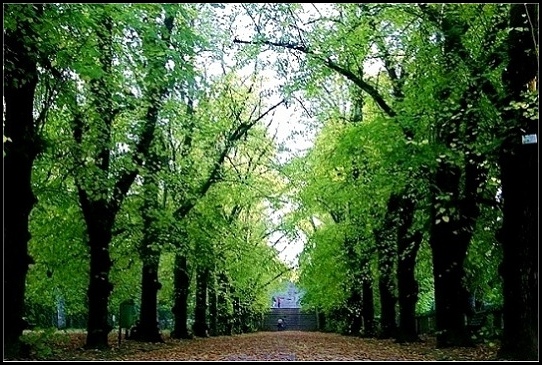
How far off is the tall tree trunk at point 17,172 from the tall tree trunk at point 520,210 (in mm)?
6518

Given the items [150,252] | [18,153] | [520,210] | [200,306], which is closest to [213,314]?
[200,306]

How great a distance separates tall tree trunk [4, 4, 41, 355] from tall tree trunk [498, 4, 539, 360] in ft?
21.4

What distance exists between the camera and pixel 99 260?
15211mm

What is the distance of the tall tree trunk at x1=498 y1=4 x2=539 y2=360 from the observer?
9.15 m

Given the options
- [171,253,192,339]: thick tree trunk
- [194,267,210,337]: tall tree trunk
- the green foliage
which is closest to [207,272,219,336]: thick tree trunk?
[194,267,210,337]: tall tree trunk

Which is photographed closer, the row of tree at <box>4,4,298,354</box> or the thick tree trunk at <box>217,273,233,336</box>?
the row of tree at <box>4,4,298,354</box>

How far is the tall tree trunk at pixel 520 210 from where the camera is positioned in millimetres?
9148

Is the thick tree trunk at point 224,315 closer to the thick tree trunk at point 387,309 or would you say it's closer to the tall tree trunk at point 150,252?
the thick tree trunk at point 387,309

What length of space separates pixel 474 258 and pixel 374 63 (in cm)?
564

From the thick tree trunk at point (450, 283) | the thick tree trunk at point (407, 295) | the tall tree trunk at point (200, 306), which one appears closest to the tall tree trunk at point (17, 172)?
the thick tree trunk at point (450, 283)

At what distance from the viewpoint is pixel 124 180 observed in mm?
15055

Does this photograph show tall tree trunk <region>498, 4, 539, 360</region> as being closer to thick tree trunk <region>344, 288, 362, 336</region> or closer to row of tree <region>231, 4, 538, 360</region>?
row of tree <region>231, 4, 538, 360</region>

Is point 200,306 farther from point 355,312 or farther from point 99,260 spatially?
point 99,260

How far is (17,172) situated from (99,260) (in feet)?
17.8
